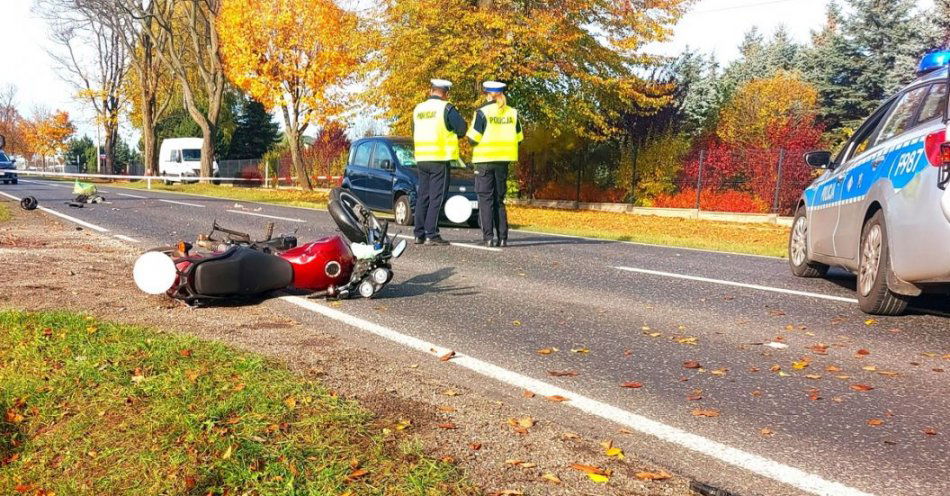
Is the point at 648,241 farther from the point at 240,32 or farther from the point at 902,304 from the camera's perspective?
the point at 240,32

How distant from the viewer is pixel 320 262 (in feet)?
18.5

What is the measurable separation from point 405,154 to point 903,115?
34.4ft

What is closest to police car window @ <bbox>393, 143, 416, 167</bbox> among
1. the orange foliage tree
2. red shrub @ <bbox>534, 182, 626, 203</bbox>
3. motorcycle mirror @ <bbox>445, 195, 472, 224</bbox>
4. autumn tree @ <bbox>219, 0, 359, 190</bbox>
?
motorcycle mirror @ <bbox>445, 195, 472, 224</bbox>

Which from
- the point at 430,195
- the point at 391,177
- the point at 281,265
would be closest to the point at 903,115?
the point at 281,265

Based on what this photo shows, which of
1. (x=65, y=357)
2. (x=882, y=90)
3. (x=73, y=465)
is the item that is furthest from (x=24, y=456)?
(x=882, y=90)

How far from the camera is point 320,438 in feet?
9.05

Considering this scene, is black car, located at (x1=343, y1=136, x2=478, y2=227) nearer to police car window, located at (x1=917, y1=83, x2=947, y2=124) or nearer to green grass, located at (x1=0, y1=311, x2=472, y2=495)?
police car window, located at (x1=917, y1=83, x2=947, y2=124)

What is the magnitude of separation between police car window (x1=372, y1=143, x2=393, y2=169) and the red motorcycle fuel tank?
30.7 feet

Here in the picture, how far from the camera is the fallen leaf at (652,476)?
8.36 ft

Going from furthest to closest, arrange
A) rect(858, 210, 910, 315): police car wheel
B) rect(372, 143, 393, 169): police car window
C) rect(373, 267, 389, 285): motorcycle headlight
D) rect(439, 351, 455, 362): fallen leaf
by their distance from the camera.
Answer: rect(372, 143, 393, 169): police car window, rect(373, 267, 389, 285): motorcycle headlight, rect(858, 210, 910, 315): police car wheel, rect(439, 351, 455, 362): fallen leaf

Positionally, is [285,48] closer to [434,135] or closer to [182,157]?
[182,157]

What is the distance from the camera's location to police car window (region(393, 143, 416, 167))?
581 inches

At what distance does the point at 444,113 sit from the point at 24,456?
7111 millimetres

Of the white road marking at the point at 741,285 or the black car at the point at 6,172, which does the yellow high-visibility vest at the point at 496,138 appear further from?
the black car at the point at 6,172
